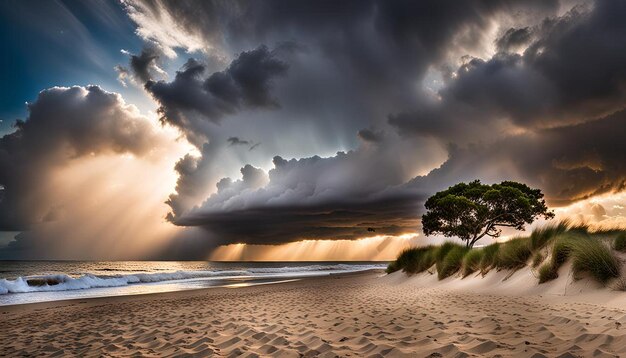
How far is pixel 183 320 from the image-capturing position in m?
8.99

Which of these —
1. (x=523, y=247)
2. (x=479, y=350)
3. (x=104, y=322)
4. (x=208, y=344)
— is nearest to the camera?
(x=479, y=350)

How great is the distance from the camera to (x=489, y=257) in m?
14.8

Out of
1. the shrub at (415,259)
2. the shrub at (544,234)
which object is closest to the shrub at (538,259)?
the shrub at (544,234)

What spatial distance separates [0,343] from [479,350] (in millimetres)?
8819

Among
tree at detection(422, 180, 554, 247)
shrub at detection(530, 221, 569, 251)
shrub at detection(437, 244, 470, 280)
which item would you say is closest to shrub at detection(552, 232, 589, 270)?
shrub at detection(530, 221, 569, 251)

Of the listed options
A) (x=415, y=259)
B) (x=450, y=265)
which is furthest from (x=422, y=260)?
(x=450, y=265)

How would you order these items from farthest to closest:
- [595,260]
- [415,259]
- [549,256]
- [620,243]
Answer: [415,259] → [549,256] → [620,243] → [595,260]

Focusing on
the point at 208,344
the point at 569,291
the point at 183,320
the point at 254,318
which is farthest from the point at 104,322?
the point at 569,291

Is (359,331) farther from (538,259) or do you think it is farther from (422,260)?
(422,260)

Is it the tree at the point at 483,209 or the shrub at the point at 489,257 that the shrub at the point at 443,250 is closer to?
the shrub at the point at 489,257

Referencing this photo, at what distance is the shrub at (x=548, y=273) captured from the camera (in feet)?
33.8

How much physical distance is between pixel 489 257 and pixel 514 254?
1.69 metres

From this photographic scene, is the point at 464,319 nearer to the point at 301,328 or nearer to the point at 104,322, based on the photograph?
the point at 301,328

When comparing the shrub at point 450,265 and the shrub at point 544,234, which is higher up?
the shrub at point 544,234
